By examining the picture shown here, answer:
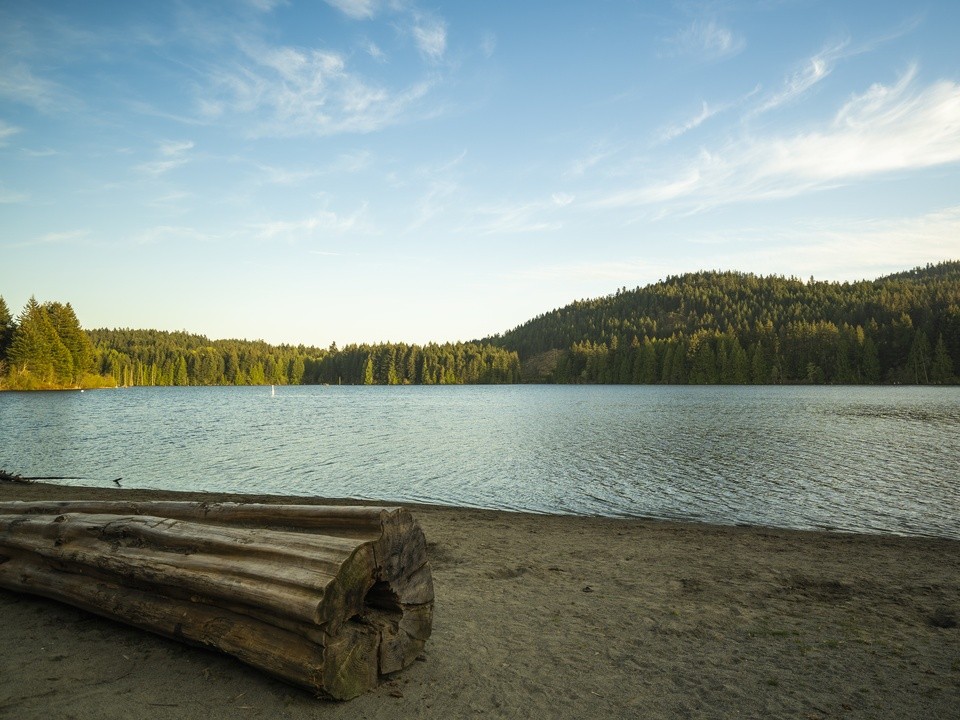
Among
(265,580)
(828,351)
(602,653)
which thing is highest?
(828,351)

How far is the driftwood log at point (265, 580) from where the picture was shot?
169 inches

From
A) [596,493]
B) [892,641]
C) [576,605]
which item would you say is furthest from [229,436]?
[892,641]

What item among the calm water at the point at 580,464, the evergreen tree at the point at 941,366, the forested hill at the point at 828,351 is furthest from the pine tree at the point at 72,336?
the evergreen tree at the point at 941,366

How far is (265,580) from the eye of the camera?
4371mm

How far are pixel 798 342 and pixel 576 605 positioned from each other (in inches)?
6517

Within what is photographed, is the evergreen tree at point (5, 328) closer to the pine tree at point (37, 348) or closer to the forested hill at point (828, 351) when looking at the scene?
the pine tree at point (37, 348)

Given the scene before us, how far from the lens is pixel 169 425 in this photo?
155 feet

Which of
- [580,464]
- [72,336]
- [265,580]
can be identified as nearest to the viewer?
[265,580]

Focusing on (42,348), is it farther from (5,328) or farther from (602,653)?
(602,653)

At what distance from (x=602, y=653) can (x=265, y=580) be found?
11.2 feet

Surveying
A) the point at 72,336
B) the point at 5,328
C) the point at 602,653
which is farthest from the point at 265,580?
the point at 72,336

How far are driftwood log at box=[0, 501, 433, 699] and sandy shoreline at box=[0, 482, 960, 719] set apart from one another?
0.31 m

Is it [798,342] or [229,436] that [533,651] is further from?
[798,342]

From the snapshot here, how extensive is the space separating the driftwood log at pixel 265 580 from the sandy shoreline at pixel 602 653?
31 centimetres
